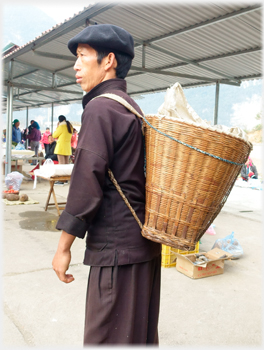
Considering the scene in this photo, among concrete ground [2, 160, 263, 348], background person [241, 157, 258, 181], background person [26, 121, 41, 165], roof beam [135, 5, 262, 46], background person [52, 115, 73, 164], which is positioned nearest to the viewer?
concrete ground [2, 160, 263, 348]

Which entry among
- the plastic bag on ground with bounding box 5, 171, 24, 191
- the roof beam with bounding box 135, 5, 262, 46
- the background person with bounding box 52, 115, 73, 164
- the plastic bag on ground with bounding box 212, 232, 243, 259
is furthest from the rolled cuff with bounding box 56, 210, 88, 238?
the background person with bounding box 52, 115, 73, 164

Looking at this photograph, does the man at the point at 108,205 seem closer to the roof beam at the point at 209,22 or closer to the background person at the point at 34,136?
the roof beam at the point at 209,22

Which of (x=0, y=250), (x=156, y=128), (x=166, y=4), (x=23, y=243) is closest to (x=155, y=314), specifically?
(x=156, y=128)

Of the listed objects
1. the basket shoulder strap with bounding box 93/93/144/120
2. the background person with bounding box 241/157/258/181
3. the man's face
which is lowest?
the background person with bounding box 241/157/258/181

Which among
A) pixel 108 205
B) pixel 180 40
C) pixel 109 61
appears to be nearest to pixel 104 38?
pixel 109 61

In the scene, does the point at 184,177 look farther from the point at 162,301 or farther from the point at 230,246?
the point at 230,246

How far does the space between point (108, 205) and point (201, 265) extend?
2297mm

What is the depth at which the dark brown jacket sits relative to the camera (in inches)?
54.1

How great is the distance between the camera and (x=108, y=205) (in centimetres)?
150

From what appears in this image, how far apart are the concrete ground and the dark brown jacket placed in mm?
1233

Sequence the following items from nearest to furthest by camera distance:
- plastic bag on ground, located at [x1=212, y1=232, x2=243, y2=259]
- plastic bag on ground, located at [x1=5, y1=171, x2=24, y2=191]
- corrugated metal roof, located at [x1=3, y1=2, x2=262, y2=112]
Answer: plastic bag on ground, located at [x1=212, y1=232, x2=243, y2=259] → corrugated metal roof, located at [x1=3, y1=2, x2=262, y2=112] → plastic bag on ground, located at [x1=5, y1=171, x2=24, y2=191]

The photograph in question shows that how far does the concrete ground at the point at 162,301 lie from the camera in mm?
→ 2455

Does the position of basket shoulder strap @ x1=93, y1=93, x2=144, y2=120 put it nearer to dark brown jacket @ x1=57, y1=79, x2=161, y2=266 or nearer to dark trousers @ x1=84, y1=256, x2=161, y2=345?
dark brown jacket @ x1=57, y1=79, x2=161, y2=266

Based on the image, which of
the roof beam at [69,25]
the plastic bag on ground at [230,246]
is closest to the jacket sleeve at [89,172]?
the plastic bag on ground at [230,246]
